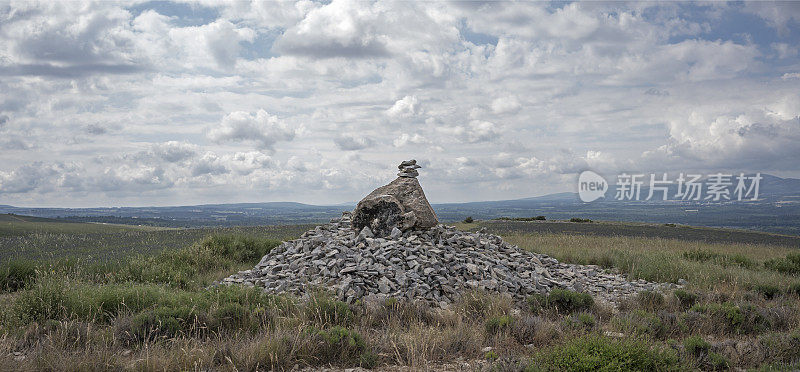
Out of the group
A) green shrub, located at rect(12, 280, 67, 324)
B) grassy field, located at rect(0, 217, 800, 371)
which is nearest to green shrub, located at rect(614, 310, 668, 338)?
grassy field, located at rect(0, 217, 800, 371)

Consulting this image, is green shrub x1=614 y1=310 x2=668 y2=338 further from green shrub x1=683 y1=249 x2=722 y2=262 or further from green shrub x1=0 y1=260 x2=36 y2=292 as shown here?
green shrub x1=0 y1=260 x2=36 y2=292

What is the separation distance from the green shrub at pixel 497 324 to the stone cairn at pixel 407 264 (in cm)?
233

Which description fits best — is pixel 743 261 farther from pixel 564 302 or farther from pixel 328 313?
pixel 328 313

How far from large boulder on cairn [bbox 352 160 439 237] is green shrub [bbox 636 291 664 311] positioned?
6.17 meters

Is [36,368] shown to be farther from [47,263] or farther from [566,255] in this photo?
[566,255]

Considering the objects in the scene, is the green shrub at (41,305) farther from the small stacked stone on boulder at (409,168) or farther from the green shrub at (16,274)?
the small stacked stone on boulder at (409,168)

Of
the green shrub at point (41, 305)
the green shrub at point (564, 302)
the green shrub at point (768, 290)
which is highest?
the green shrub at point (41, 305)

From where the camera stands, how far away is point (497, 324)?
Answer: 757 centimetres

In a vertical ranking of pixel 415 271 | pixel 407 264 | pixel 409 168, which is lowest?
pixel 415 271

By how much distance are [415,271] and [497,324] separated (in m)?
3.72

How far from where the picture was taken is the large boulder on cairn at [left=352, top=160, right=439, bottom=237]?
13656 millimetres

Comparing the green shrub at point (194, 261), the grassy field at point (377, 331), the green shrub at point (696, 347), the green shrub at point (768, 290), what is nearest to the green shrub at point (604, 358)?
the grassy field at point (377, 331)

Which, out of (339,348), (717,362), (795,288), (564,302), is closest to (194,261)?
(339,348)

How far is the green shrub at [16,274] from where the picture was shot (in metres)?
11.9
